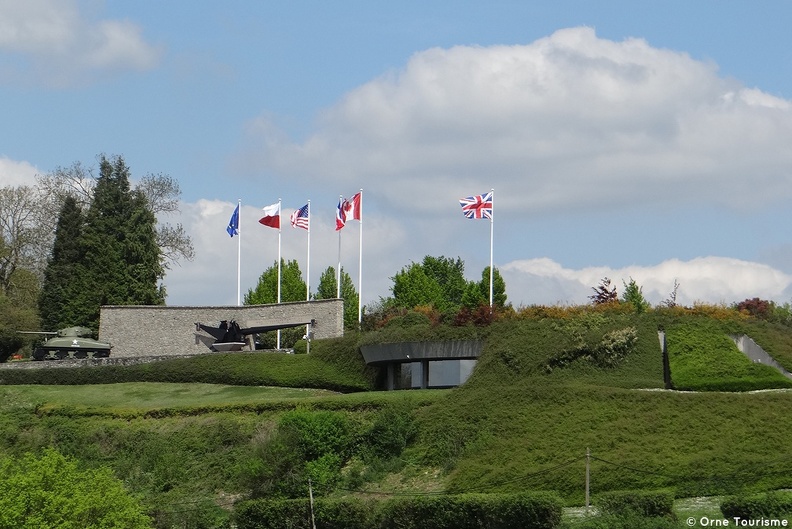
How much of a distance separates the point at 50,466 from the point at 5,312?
35580 mm

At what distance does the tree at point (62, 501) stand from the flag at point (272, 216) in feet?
96.1

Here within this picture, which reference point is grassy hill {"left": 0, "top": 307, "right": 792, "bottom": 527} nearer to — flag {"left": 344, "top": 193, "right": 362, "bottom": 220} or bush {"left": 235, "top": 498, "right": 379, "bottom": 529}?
bush {"left": 235, "top": 498, "right": 379, "bottom": 529}

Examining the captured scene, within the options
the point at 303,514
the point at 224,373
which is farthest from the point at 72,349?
the point at 303,514

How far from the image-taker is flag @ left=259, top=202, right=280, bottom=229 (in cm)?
5762

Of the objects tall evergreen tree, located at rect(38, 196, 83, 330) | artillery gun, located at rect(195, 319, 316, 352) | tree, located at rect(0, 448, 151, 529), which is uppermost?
tall evergreen tree, located at rect(38, 196, 83, 330)

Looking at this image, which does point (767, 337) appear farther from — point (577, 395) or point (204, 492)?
point (204, 492)

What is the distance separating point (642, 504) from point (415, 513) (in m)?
5.62

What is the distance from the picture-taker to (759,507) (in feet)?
77.5

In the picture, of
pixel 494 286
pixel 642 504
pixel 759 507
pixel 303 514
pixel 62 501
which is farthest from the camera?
pixel 494 286

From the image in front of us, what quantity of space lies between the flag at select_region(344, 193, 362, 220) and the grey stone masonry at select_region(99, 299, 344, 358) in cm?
465

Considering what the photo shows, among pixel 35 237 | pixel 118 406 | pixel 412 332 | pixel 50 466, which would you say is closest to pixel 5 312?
pixel 35 237

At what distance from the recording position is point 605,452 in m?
31.8

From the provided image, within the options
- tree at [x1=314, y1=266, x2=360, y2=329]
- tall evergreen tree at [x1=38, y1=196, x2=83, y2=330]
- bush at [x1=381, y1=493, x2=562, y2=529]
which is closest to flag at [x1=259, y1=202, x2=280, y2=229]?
tall evergreen tree at [x1=38, y1=196, x2=83, y2=330]

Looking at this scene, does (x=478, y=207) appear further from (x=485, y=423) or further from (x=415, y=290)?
(x=415, y=290)
